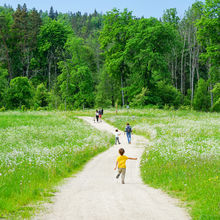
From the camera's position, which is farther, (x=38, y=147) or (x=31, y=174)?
(x=38, y=147)

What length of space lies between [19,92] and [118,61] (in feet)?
69.3

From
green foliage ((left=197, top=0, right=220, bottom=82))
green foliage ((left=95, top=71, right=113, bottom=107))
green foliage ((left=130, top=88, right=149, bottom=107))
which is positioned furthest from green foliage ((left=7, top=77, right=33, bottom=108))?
green foliage ((left=197, top=0, right=220, bottom=82))

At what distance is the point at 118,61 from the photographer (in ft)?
197

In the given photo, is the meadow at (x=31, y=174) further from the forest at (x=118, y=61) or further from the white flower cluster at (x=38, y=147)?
the forest at (x=118, y=61)

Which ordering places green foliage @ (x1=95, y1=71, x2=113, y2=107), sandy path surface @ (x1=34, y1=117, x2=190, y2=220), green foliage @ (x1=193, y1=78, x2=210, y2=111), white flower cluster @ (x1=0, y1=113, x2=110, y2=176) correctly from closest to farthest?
sandy path surface @ (x1=34, y1=117, x2=190, y2=220)
white flower cluster @ (x1=0, y1=113, x2=110, y2=176)
green foliage @ (x1=193, y1=78, x2=210, y2=111)
green foliage @ (x1=95, y1=71, x2=113, y2=107)

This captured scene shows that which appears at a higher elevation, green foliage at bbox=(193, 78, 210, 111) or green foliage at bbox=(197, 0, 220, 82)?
green foliage at bbox=(197, 0, 220, 82)

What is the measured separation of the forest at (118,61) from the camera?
56.8 m

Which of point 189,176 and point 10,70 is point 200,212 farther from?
point 10,70

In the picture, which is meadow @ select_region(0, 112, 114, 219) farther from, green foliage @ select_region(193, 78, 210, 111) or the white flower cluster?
green foliage @ select_region(193, 78, 210, 111)

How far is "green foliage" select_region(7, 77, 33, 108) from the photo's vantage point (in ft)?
186

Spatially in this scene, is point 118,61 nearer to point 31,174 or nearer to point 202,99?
point 202,99

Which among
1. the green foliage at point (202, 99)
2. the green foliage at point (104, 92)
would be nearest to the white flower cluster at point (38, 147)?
the green foliage at point (202, 99)

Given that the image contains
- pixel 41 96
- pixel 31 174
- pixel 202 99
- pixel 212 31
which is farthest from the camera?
pixel 41 96

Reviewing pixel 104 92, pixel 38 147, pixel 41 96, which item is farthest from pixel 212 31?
pixel 41 96
